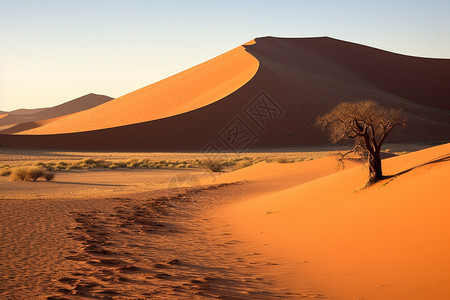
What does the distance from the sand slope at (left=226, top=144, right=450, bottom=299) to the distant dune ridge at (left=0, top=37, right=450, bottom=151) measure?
120ft

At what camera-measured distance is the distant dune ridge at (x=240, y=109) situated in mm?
49344

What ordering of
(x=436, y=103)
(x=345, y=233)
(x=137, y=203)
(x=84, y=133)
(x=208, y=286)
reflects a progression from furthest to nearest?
1. (x=436, y=103)
2. (x=84, y=133)
3. (x=137, y=203)
4. (x=345, y=233)
5. (x=208, y=286)

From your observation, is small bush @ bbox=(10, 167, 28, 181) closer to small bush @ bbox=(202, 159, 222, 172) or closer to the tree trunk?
small bush @ bbox=(202, 159, 222, 172)

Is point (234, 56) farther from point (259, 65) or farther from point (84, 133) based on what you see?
point (84, 133)

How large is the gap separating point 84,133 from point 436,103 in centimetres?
6001

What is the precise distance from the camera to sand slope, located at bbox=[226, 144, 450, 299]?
5.63 m

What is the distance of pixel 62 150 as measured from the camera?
164 feet

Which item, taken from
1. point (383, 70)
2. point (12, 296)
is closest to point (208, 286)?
point (12, 296)

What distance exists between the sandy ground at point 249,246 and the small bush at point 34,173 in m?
Result: 9.80

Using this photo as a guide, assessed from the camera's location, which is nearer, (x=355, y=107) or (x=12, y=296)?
(x=12, y=296)

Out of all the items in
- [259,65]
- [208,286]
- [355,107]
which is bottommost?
[208,286]

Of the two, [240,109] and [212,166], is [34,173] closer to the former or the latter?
[212,166]

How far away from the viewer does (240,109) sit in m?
50.0

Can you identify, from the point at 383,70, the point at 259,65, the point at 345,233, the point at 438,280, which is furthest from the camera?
the point at 383,70
